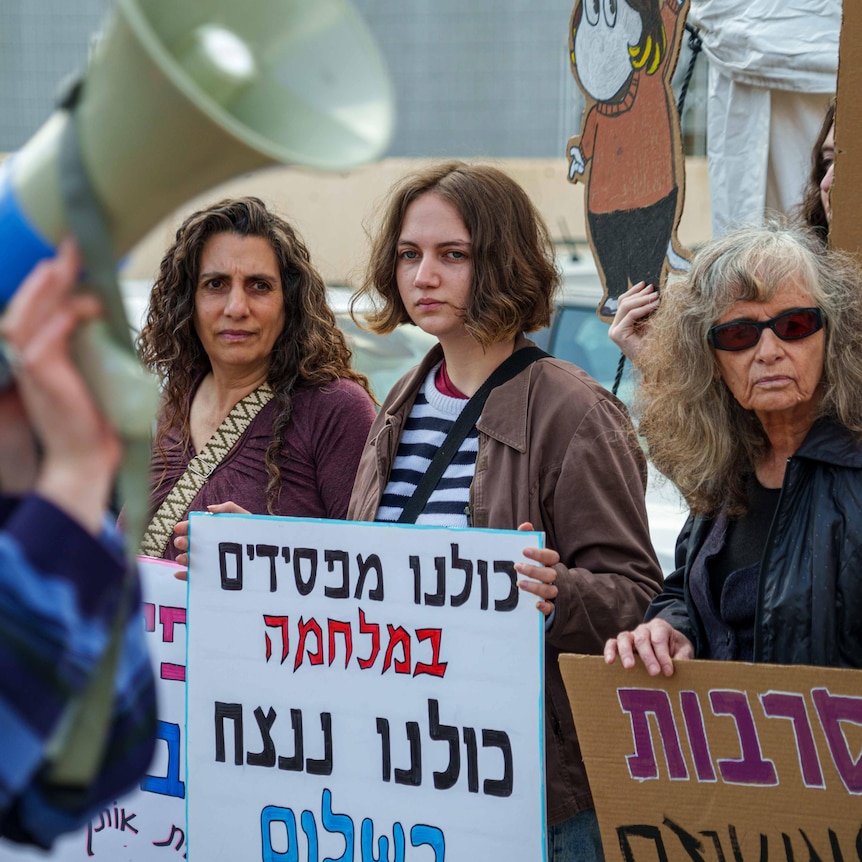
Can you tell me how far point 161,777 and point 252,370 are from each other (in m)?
1.01

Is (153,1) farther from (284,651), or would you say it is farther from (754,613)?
(284,651)

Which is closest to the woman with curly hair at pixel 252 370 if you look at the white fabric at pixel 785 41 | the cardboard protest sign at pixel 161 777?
the cardboard protest sign at pixel 161 777

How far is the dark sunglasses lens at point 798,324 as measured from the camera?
7.21ft

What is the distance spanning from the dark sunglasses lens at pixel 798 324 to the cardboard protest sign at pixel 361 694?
600 mm

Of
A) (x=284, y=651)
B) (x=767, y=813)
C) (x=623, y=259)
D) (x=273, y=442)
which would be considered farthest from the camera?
(x=623, y=259)

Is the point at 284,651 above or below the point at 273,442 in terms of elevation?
below

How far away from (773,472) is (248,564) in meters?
1.15

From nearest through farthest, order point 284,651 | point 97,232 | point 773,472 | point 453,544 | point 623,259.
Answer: point 97,232, point 773,472, point 453,544, point 284,651, point 623,259

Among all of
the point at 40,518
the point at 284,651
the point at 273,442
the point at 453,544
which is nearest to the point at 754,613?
the point at 453,544

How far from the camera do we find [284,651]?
2.68 meters

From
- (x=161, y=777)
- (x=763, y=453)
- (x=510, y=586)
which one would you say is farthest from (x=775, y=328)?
(x=161, y=777)

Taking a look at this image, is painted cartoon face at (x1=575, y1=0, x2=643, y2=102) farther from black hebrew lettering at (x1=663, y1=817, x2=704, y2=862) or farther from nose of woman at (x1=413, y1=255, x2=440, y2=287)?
black hebrew lettering at (x1=663, y1=817, x2=704, y2=862)

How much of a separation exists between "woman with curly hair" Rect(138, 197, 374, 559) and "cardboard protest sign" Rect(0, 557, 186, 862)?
0.11m

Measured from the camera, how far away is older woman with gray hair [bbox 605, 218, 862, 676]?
6.76ft
